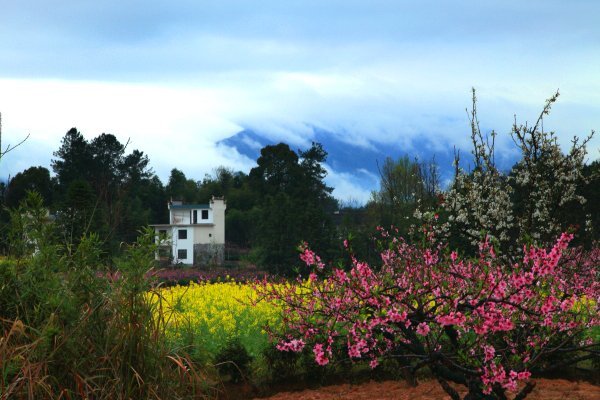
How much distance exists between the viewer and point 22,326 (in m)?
5.10

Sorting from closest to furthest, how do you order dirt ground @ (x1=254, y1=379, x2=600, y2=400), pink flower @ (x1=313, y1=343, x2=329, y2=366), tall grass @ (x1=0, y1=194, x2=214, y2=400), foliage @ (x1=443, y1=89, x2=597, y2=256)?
tall grass @ (x1=0, y1=194, x2=214, y2=400)
pink flower @ (x1=313, y1=343, x2=329, y2=366)
dirt ground @ (x1=254, y1=379, x2=600, y2=400)
foliage @ (x1=443, y1=89, x2=597, y2=256)

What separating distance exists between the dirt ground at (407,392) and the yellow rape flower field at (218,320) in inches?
31.6

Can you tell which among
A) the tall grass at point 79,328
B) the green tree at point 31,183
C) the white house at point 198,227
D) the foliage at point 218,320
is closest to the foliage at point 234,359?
the foliage at point 218,320

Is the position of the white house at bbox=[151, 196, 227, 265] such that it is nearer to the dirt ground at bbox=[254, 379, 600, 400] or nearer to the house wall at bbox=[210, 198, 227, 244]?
the house wall at bbox=[210, 198, 227, 244]

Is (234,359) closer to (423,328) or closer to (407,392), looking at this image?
(407,392)

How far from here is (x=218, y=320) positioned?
31.8 feet

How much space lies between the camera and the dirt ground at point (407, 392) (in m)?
7.11

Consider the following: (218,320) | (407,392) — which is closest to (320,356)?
(407,392)

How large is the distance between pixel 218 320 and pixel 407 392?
3247 millimetres

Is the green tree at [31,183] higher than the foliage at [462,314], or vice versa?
the green tree at [31,183]

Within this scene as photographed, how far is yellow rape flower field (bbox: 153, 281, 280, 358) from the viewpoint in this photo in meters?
7.14

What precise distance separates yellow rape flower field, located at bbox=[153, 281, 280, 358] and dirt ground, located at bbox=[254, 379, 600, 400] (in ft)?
2.63

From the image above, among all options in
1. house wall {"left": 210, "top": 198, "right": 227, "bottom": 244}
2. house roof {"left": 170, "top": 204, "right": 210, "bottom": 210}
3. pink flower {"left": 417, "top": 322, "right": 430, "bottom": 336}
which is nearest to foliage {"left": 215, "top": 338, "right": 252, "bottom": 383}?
pink flower {"left": 417, "top": 322, "right": 430, "bottom": 336}

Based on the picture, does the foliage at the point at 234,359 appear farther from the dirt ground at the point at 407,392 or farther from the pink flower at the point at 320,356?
the pink flower at the point at 320,356
